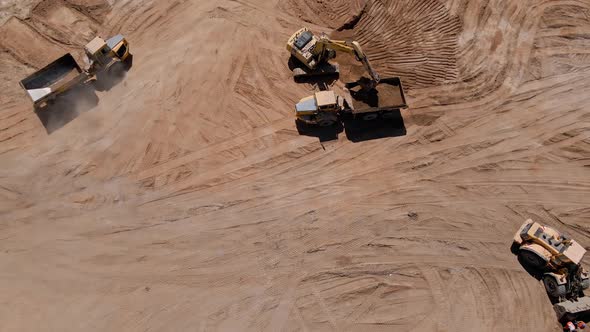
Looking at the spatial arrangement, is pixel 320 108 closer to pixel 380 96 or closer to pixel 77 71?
pixel 380 96

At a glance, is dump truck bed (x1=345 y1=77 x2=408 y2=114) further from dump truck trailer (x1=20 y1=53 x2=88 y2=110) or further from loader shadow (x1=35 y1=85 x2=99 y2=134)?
dump truck trailer (x1=20 y1=53 x2=88 y2=110)

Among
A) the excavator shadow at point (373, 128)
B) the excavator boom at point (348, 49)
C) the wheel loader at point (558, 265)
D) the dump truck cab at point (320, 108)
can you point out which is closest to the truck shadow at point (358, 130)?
the excavator shadow at point (373, 128)

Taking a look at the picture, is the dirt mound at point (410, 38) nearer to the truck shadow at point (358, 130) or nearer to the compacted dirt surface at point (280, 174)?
the compacted dirt surface at point (280, 174)

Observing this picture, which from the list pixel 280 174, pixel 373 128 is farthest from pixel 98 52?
pixel 373 128

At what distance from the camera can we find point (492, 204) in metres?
16.8

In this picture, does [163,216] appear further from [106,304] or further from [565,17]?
[565,17]

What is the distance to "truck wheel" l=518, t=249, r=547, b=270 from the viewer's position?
50.7ft

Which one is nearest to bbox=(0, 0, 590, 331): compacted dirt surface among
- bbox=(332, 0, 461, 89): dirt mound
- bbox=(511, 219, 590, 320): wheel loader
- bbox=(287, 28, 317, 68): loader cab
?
bbox=(332, 0, 461, 89): dirt mound

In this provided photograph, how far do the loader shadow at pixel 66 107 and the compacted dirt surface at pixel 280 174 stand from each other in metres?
0.14

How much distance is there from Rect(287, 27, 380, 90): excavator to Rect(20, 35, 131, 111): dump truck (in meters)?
7.23

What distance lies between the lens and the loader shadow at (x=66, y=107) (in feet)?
57.2

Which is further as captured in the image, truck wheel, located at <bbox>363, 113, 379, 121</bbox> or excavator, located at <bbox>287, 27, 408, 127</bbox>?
truck wheel, located at <bbox>363, 113, 379, 121</bbox>

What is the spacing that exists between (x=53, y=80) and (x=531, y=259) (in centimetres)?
1981

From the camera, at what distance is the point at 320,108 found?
56.4 feet
